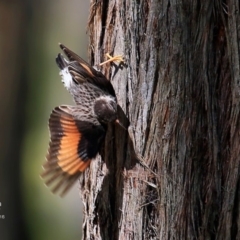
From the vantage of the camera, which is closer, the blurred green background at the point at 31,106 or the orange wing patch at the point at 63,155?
the orange wing patch at the point at 63,155

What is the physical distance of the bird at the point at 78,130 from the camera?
3188 mm

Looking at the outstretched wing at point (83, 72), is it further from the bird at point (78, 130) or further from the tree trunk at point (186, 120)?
the tree trunk at point (186, 120)

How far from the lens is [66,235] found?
6.41m

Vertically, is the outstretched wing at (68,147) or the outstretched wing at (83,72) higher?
the outstretched wing at (83,72)

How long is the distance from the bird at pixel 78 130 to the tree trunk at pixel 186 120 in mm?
258

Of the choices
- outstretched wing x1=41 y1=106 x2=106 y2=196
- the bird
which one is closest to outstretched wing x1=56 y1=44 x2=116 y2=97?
the bird

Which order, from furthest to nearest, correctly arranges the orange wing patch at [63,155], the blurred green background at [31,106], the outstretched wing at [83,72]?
1. the blurred green background at [31,106]
2. the outstretched wing at [83,72]
3. the orange wing patch at [63,155]

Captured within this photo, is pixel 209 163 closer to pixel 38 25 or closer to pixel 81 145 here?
pixel 81 145

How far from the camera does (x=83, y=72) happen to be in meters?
3.65

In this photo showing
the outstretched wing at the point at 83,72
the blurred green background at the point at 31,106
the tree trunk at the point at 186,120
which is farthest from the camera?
the blurred green background at the point at 31,106

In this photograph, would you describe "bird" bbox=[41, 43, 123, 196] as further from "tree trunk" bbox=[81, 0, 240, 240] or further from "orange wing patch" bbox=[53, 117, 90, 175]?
"tree trunk" bbox=[81, 0, 240, 240]

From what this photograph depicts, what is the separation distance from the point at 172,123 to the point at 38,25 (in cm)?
393

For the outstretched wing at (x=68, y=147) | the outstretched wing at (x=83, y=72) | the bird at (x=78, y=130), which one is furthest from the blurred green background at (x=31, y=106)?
the outstretched wing at (x=68, y=147)

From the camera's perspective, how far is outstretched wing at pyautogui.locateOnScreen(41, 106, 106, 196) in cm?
318
